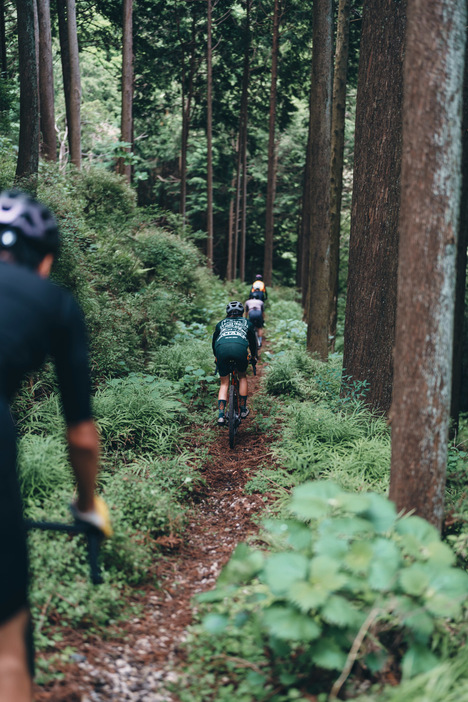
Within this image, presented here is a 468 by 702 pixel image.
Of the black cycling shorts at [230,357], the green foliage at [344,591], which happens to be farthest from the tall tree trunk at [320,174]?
the green foliage at [344,591]

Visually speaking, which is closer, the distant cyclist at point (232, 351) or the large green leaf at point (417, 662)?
the large green leaf at point (417, 662)

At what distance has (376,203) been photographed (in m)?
8.20

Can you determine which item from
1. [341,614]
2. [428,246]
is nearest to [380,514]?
[341,614]

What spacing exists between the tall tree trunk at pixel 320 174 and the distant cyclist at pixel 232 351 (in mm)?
4151

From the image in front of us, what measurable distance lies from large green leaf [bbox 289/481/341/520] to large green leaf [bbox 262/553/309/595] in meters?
0.25

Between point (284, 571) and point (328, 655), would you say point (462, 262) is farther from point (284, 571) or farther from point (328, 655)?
point (328, 655)

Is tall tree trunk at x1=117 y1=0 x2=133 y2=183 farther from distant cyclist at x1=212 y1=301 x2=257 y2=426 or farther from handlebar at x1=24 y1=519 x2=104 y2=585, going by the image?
handlebar at x1=24 y1=519 x2=104 y2=585

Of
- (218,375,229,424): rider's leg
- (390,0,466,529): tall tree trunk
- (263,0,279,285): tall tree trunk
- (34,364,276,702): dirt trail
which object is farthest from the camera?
(263,0,279,285): tall tree trunk

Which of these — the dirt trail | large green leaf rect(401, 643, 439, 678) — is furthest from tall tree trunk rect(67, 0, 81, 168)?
large green leaf rect(401, 643, 439, 678)

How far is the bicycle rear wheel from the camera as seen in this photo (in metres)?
7.99

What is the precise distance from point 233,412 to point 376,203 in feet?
12.7

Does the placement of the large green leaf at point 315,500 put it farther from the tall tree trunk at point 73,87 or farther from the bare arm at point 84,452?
the tall tree trunk at point 73,87

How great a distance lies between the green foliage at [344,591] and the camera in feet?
9.05

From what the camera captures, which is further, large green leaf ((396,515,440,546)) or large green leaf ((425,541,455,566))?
large green leaf ((396,515,440,546))
